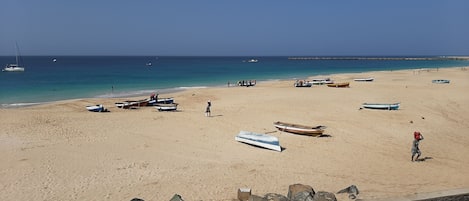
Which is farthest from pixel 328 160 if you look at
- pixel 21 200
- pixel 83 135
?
pixel 83 135

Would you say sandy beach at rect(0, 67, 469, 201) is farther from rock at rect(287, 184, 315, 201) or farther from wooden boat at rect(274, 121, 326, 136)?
rock at rect(287, 184, 315, 201)

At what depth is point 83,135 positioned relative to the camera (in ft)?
56.1

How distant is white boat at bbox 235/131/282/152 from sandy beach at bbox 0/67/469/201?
0.86 ft

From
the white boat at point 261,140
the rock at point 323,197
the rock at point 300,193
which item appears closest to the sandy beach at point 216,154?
the white boat at point 261,140

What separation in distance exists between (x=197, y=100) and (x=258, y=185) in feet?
63.6

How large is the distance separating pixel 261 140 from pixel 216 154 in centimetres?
190

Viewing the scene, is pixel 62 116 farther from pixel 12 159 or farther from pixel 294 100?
pixel 294 100

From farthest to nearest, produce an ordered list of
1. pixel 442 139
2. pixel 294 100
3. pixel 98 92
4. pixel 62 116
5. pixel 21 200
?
pixel 98 92 < pixel 294 100 < pixel 62 116 < pixel 442 139 < pixel 21 200

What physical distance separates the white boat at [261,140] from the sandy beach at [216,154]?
263mm

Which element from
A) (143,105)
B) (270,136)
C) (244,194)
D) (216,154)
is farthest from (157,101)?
(244,194)

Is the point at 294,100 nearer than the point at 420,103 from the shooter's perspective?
No

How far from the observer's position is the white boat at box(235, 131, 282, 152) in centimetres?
1455

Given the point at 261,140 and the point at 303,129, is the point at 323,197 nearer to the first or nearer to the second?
the point at 261,140

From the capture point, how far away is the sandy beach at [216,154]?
1093 cm
